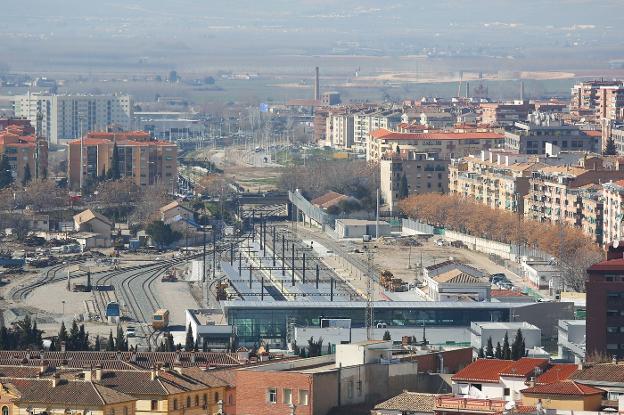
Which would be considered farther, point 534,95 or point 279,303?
point 534,95

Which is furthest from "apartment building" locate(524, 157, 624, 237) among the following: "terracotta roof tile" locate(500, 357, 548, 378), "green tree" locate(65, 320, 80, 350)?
"terracotta roof tile" locate(500, 357, 548, 378)

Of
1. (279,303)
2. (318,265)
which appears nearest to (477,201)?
(318,265)

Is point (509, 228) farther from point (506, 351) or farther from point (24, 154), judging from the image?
point (506, 351)

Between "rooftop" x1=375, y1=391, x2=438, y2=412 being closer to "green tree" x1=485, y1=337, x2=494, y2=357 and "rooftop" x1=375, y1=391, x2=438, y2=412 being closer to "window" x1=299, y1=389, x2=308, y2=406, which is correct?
"window" x1=299, y1=389, x2=308, y2=406

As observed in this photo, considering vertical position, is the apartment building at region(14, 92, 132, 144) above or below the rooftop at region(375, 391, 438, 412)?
below

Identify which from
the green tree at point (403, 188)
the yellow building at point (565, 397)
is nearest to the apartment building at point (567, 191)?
the green tree at point (403, 188)

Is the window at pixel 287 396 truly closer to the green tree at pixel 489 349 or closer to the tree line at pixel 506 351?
the tree line at pixel 506 351

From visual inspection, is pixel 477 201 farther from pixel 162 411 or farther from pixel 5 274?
pixel 162 411
